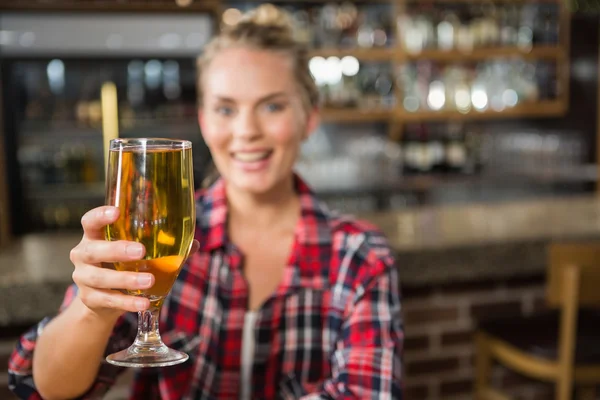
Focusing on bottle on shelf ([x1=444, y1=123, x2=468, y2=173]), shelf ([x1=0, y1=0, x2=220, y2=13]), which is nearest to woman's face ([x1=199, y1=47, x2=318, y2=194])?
shelf ([x1=0, y1=0, x2=220, y2=13])

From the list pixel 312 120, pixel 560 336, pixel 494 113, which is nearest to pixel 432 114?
pixel 494 113

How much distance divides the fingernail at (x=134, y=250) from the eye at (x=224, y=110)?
0.63 metres

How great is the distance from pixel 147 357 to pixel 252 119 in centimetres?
62

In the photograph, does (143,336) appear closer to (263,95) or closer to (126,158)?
(126,158)

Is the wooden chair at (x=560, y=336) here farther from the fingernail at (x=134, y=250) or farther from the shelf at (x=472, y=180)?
the shelf at (x=472, y=180)

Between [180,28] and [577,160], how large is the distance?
277cm

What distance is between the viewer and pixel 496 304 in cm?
212

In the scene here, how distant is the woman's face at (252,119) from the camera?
1.20 m

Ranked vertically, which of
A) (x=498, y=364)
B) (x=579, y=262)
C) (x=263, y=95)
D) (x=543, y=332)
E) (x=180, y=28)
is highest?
(x=180, y=28)

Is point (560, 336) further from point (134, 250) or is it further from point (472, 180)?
point (472, 180)

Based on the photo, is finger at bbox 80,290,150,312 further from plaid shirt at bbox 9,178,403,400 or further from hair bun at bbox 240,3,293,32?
hair bun at bbox 240,3,293,32

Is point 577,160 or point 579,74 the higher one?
point 579,74

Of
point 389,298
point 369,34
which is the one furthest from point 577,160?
point 389,298

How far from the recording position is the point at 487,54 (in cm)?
432
